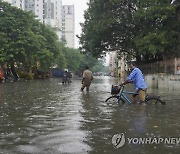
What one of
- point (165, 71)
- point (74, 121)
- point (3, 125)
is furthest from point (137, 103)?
point (165, 71)

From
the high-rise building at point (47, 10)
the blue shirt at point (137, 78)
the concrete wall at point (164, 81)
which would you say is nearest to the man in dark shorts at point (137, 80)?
the blue shirt at point (137, 78)

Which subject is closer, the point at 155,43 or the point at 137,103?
the point at 137,103

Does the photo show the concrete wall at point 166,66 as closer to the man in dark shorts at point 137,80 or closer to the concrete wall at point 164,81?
the concrete wall at point 164,81

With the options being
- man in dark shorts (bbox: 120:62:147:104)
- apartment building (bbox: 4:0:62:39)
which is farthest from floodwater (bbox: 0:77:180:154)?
apartment building (bbox: 4:0:62:39)

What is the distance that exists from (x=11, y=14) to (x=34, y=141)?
41.6 m

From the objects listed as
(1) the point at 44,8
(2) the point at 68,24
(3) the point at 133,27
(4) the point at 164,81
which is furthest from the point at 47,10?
(4) the point at 164,81

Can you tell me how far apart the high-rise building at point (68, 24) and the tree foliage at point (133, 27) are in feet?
454

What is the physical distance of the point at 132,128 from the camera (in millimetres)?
8016

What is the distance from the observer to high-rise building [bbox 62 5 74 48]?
7121 inches

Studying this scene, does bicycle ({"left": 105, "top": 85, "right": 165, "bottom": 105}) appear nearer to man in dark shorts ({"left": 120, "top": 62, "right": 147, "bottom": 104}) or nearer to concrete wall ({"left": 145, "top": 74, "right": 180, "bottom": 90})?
man in dark shorts ({"left": 120, "top": 62, "right": 147, "bottom": 104})

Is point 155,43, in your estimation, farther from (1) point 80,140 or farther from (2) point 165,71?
(1) point 80,140

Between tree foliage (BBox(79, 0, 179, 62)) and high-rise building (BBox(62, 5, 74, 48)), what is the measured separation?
138288 mm

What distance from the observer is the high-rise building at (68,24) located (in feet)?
593

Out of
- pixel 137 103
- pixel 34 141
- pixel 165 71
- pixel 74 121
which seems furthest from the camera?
pixel 165 71
